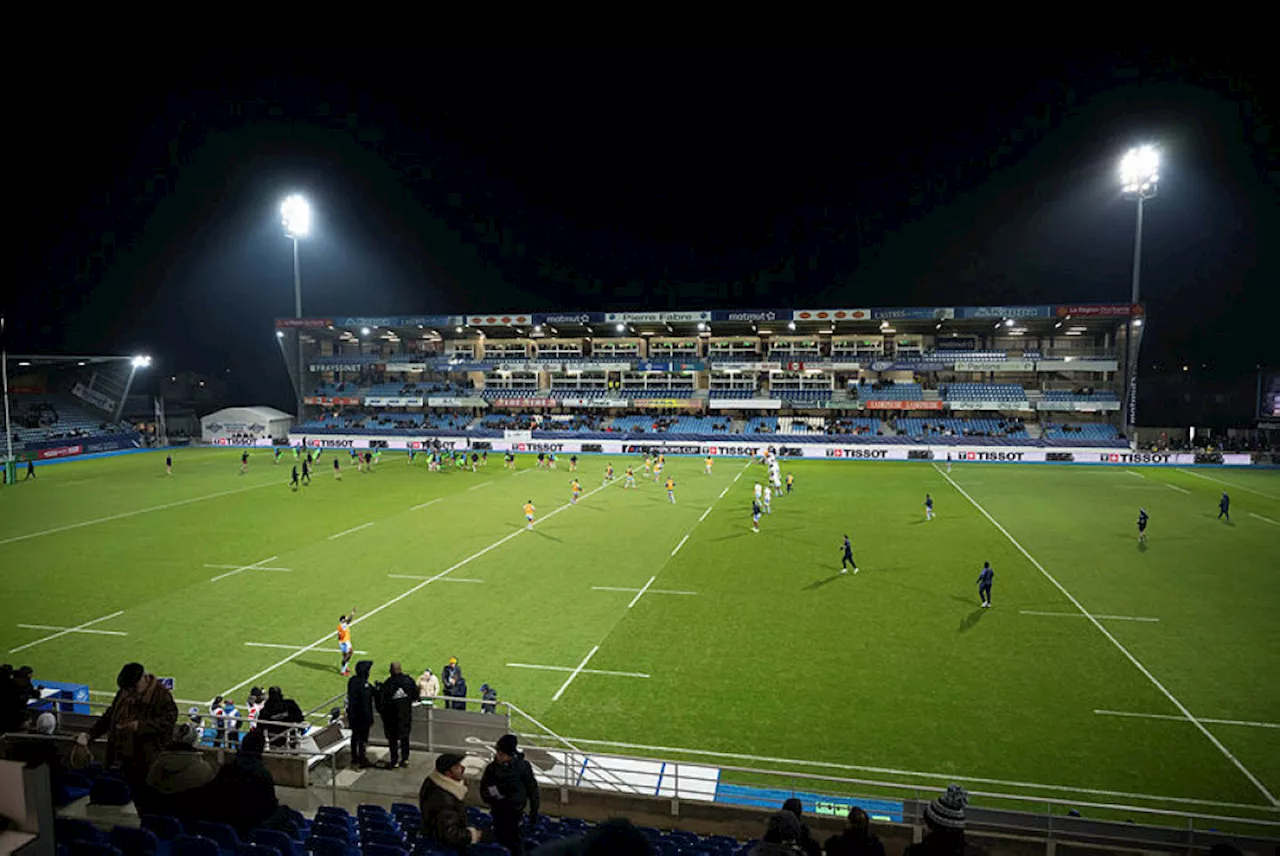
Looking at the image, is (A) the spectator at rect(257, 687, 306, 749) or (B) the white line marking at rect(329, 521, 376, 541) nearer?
(A) the spectator at rect(257, 687, 306, 749)

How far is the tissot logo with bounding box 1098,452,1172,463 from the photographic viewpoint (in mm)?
52344

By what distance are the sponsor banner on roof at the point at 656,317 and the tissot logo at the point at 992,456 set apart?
83.1 ft

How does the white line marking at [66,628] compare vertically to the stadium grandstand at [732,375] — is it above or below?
below

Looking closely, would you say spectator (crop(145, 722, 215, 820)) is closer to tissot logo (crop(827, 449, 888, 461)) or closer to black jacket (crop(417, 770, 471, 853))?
black jacket (crop(417, 770, 471, 853))

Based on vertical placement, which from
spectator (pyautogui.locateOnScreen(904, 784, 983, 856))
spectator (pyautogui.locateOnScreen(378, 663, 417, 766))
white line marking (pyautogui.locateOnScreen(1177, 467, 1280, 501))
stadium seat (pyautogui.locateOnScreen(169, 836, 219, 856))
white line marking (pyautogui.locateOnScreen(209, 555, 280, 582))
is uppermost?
spectator (pyautogui.locateOnScreen(904, 784, 983, 856))

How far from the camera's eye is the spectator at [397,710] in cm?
869

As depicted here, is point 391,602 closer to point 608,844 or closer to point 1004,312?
point 608,844

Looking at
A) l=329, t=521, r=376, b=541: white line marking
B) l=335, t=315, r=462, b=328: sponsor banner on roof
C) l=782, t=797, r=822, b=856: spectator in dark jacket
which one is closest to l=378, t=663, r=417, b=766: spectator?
l=782, t=797, r=822, b=856: spectator in dark jacket

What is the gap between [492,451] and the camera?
204 feet

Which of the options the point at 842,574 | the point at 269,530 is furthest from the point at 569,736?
the point at 269,530

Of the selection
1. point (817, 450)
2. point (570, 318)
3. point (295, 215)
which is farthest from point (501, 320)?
point (817, 450)

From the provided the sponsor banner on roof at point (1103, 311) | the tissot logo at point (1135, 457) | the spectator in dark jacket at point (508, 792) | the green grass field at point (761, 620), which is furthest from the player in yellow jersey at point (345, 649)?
the sponsor banner on roof at point (1103, 311)

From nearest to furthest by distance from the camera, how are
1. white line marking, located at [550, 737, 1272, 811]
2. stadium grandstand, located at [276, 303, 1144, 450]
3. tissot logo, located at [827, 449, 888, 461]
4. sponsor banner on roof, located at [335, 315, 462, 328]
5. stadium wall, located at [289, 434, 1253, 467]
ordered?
1. white line marking, located at [550, 737, 1272, 811]
2. stadium wall, located at [289, 434, 1253, 467]
3. tissot logo, located at [827, 449, 888, 461]
4. stadium grandstand, located at [276, 303, 1144, 450]
5. sponsor banner on roof, located at [335, 315, 462, 328]

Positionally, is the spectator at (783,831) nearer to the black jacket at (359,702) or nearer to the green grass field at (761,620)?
the green grass field at (761,620)
